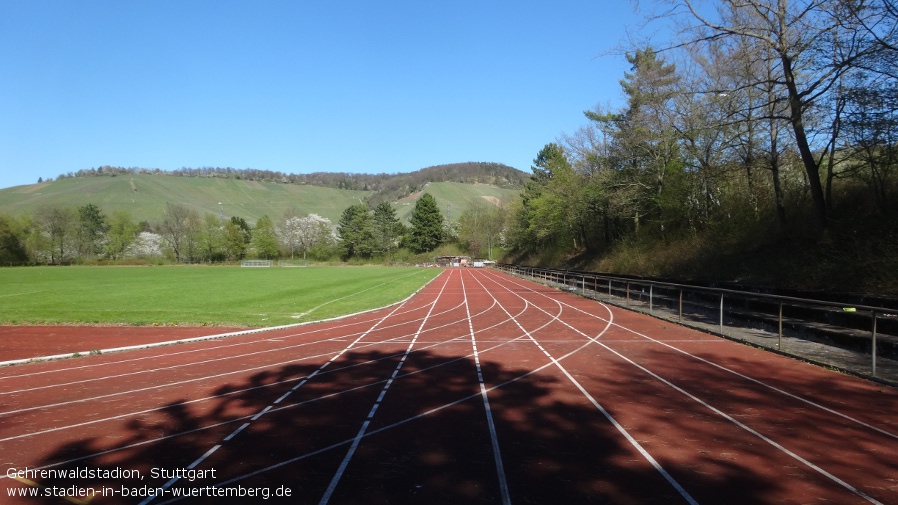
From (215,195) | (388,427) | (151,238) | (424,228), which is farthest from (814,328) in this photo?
(215,195)

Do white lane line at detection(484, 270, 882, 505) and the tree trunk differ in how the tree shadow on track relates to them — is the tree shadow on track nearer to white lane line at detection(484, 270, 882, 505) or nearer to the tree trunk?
white lane line at detection(484, 270, 882, 505)

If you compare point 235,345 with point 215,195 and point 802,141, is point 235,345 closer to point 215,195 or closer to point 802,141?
point 802,141

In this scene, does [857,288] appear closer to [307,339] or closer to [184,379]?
[307,339]

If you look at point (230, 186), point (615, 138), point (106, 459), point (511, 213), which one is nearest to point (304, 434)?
point (106, 459)

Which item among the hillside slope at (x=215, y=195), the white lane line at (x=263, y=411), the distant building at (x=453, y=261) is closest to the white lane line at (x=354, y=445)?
the white lane line at (x=263, y=411)

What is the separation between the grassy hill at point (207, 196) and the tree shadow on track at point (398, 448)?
4551 inches

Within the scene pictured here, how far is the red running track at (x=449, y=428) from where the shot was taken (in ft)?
14.0

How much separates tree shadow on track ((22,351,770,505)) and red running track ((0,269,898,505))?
0.02 meters

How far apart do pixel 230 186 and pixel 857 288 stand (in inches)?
6848

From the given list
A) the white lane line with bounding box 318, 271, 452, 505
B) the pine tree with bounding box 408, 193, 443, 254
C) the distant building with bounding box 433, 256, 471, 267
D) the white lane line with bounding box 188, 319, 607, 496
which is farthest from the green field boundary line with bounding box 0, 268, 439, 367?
the pine tree with bounding box 408, 193, 443, 254

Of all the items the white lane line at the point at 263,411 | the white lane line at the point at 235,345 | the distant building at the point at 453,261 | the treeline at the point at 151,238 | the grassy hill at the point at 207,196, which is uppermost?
the grassy hill at the point at 207,196

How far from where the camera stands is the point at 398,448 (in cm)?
514

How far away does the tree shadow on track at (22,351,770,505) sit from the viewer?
13.7 ft

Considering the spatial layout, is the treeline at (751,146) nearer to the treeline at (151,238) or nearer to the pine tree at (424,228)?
the pine tree at (424,228)
